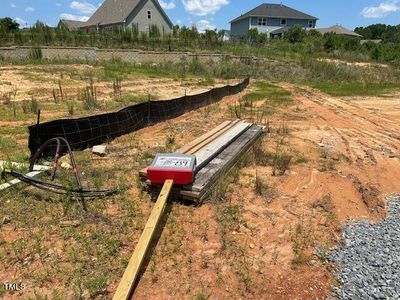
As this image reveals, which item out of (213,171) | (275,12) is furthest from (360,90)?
(275,12)

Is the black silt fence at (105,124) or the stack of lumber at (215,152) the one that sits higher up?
the black silt fence at (105,124)

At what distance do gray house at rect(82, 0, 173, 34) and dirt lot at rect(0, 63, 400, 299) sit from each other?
92.4 ft

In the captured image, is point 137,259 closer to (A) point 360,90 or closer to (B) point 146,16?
(A) point 360,90

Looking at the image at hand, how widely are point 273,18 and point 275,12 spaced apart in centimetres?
68

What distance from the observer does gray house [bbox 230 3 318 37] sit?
40062mm

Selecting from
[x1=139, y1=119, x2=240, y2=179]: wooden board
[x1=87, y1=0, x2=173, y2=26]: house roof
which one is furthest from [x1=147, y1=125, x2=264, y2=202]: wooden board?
[x1=87, y1=0, x2=173, y2=26]: house roof

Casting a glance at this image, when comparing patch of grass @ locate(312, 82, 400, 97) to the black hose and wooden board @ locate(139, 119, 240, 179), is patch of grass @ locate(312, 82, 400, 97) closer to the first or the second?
wooden board @ locate(139, 119, 240, 179)

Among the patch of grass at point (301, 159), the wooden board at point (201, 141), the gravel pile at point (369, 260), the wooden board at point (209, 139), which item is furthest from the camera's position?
the patch of grass at point (301, 159)

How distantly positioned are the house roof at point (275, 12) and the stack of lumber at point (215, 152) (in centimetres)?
3694

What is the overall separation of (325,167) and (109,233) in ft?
10.4

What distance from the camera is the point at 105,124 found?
551 centimetres

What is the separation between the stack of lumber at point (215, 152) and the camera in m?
3.72

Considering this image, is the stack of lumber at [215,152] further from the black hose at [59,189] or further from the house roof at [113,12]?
the house roof at [113,12]

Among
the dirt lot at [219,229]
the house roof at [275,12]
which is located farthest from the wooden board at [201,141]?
the house roof at [275,12]
